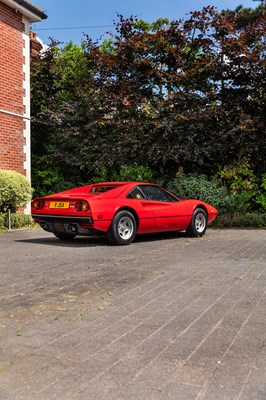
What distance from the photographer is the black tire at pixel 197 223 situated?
31.4 ft

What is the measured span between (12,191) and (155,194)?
4.20m

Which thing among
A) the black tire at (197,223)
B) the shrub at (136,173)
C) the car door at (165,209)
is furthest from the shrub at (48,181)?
the car door at (165,209)

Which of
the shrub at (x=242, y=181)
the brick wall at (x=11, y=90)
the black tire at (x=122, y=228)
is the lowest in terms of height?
the black tire at (x=122, y=228)

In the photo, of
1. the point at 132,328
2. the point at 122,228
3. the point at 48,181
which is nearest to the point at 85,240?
the point at 122,228

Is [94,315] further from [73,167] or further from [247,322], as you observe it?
[73,167]

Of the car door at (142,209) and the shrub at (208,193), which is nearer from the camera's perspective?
the car door at (142,209)

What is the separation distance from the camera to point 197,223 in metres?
9.78

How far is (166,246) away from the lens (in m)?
8.19

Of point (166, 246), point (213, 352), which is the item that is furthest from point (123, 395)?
point (166, 246)

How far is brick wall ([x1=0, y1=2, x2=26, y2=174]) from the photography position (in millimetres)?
12812

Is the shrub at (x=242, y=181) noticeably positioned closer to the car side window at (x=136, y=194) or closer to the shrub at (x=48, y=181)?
the car side window at (x=136, y=194)

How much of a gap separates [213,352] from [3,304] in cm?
219

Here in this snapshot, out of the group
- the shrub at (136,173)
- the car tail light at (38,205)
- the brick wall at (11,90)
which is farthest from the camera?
the shrub at (136,173)

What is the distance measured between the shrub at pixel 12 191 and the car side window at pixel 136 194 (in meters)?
3.97
